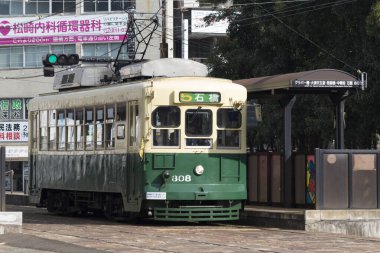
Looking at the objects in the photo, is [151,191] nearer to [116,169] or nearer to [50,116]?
[116,169]

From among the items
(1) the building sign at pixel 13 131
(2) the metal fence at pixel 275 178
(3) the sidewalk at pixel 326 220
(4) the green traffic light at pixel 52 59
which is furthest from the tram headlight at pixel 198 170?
(1) the building sign at pixel 13 131

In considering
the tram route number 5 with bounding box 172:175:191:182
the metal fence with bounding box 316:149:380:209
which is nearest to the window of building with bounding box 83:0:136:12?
the tram route number 5 with bounding box 172:175:191:182

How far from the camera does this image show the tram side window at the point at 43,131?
960 inches

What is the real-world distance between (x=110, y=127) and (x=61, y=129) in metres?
2.63

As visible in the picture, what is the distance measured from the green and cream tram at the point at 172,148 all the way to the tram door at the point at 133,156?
0.8 inches

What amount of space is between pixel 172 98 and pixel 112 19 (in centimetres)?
3337

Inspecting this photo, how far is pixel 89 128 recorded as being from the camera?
72.7 ft

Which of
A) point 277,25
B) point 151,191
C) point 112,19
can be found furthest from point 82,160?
point 112,19

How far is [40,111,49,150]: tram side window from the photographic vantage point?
2438cm

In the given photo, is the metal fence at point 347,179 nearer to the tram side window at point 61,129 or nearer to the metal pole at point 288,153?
the metal pole at point 288,153

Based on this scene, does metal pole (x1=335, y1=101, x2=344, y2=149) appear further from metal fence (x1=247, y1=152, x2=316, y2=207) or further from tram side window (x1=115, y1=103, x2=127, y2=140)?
tram side window (x1=115, y1=103, x2=127, y2=140)

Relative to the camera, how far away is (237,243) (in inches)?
635

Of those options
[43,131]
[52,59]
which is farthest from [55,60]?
[43,131]

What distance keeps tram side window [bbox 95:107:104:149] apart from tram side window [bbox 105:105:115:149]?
0.80 feet
